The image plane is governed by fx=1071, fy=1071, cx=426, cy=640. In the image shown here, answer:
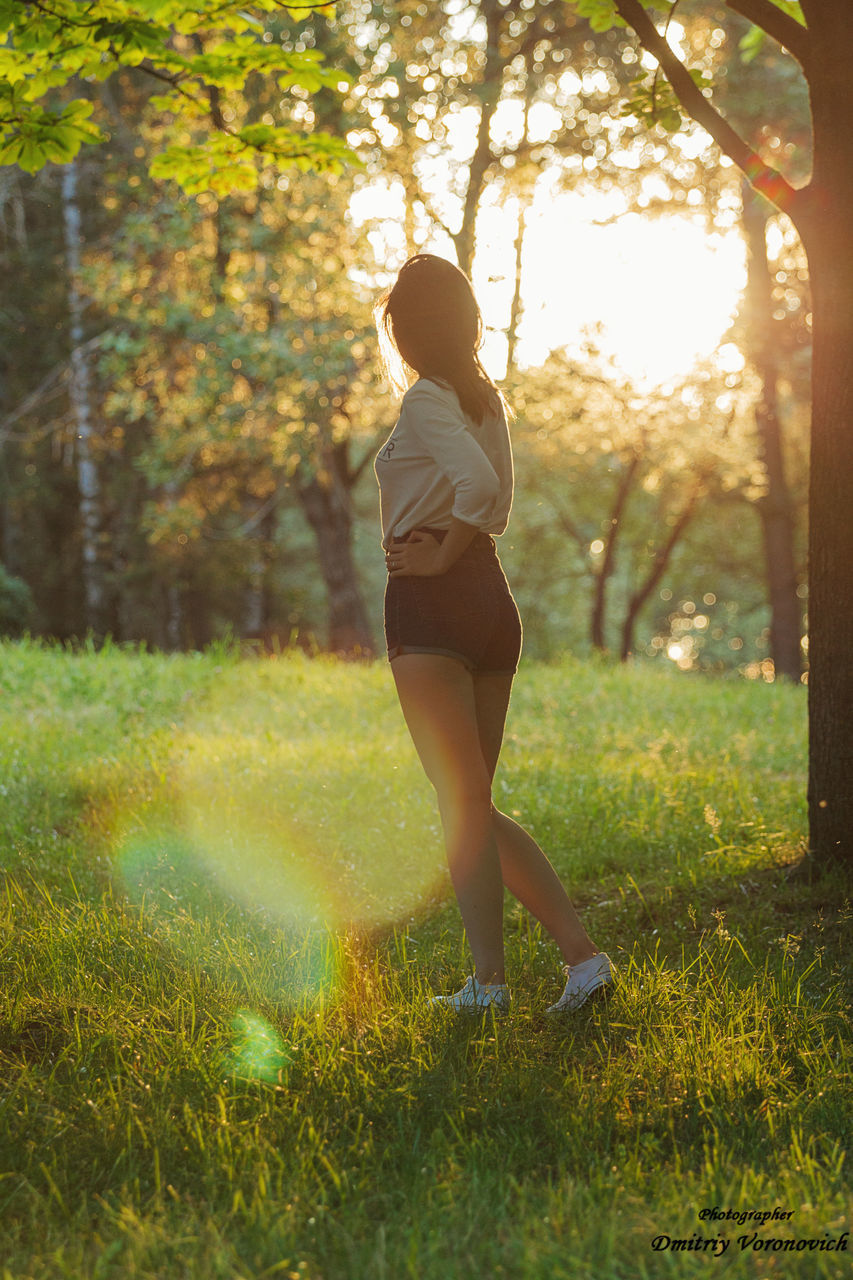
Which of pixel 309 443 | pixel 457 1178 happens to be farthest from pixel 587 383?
pixel 457 1178

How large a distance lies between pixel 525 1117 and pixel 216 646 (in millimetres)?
8844

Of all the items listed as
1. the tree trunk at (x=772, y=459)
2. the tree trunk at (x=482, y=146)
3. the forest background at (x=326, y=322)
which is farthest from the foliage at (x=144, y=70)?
the tree trunk at (x=772, y=459)

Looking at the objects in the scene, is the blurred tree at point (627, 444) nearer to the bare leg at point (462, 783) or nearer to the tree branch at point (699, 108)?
the tree branch at point (699, 108)

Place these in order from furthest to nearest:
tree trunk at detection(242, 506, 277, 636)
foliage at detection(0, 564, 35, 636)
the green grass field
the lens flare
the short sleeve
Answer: tree trunk at detection(242, 506, 277, 636) < foliage at detection(0, 564, 35, 636) < the short sleeve < the lens flare < the green grass field

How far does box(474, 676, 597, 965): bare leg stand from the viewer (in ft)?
11.7

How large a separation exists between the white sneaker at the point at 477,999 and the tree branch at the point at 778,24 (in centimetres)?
404

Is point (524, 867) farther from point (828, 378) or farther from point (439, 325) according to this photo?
point (828, 378)

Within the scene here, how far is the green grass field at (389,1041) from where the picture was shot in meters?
2.42

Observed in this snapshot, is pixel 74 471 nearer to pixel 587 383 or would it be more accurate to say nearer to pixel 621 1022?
pixel 587 383

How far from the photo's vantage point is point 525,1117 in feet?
9.59

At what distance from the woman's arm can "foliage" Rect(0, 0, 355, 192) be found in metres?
2.44

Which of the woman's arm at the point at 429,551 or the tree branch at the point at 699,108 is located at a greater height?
the tree branch at the point at 699,108

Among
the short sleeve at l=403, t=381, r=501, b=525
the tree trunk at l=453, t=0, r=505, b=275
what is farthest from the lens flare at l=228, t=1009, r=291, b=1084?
the tree trunk at l=453, t=0, r=505, b=275

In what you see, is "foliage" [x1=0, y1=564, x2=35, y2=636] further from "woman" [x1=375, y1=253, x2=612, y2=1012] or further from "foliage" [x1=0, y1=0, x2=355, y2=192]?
"woman" [x1=375, y1=253, x2=612, y2=1012]
